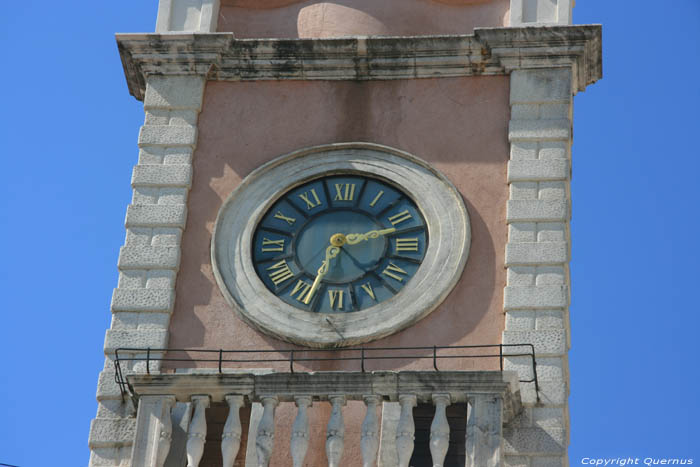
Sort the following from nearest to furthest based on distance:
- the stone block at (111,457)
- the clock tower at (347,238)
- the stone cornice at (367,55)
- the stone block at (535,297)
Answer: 1. the clock tower at (347,238)
2. the stone block at (111,457)
3. the stone block at (535,297)
4. the stone cornice at (367,55)

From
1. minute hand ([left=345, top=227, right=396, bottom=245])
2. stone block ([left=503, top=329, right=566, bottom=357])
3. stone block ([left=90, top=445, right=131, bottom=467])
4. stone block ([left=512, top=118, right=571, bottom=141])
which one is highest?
stone block ([left=512, top=118, right=571, bottom=141])

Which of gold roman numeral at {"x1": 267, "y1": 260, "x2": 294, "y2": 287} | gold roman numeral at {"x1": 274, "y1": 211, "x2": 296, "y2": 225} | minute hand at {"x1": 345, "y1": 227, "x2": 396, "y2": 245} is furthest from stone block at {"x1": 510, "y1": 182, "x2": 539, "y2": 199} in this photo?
gold roman numeral at {"x1": 267, "y1": 260, "x2": 294, "y2": 287}

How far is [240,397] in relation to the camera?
1748 centimetres

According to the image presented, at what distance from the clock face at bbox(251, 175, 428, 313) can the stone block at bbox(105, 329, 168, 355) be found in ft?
3.67

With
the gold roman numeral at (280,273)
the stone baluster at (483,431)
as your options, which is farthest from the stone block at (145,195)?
the stone baluster at (483,431)

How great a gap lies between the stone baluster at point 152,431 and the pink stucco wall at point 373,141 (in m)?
1.31

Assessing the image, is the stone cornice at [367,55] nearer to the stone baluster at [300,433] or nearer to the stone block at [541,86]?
the stone block at [541,86]

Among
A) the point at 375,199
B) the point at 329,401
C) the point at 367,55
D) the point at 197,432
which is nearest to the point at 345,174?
the point at 375,199

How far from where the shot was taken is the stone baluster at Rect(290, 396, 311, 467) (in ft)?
56.4

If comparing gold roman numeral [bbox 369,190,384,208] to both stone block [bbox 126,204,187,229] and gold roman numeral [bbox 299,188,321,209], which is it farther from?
stone block [bbox 126,204,187,229]

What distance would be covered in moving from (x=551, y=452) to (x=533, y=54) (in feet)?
14.3

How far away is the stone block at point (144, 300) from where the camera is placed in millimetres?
19125

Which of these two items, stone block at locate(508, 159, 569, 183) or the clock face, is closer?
the clock face

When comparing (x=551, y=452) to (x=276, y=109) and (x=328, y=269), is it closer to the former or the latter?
(x=328, y=269)
